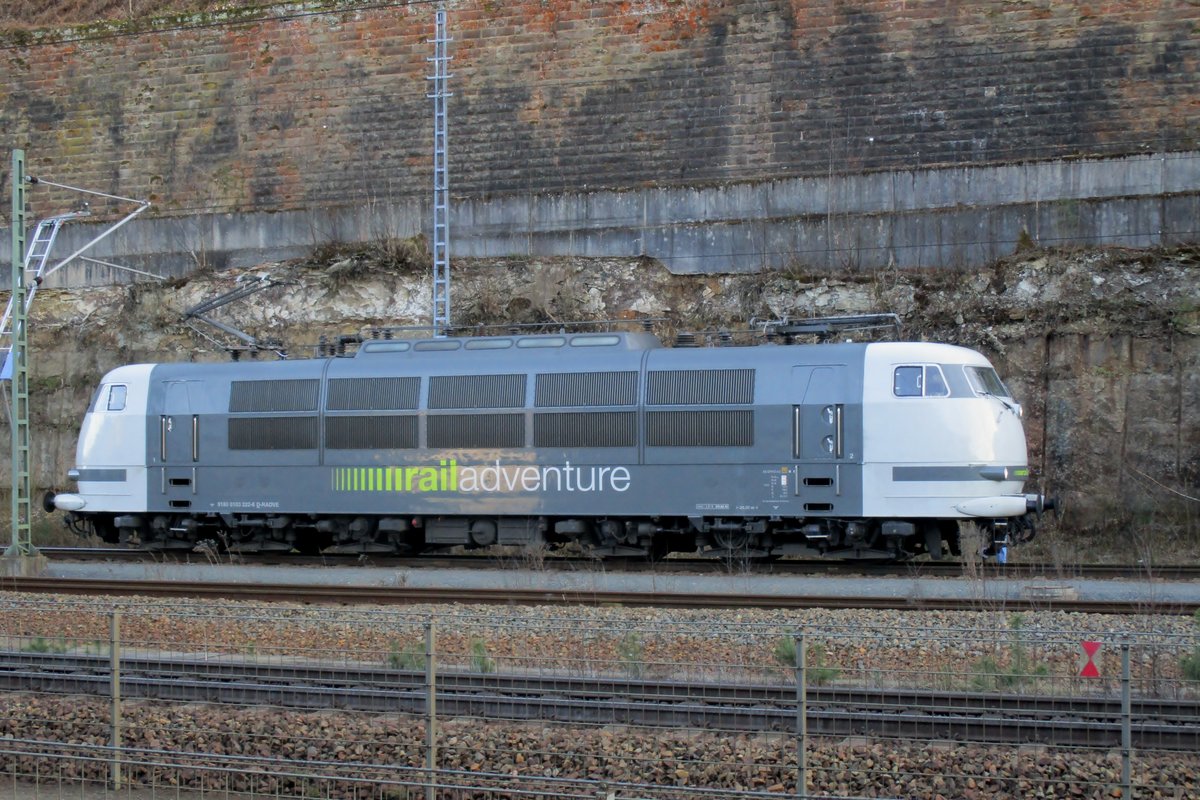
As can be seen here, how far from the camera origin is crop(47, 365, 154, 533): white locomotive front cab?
22.2 meters

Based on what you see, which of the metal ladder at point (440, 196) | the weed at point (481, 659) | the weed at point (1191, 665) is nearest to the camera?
the weed at point (1191, 665)

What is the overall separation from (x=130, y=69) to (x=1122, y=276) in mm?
22999

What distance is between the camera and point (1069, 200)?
2361cm

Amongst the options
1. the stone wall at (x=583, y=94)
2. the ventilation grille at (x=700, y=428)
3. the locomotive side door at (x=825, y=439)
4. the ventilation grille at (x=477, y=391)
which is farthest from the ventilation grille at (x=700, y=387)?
the stone wall at (x=583, y=94)

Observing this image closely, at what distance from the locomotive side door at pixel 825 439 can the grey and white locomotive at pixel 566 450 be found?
0.09 ft

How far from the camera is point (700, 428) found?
19.3 meters

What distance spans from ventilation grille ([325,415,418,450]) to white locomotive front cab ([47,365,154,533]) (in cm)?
355

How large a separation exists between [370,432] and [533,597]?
5763mm

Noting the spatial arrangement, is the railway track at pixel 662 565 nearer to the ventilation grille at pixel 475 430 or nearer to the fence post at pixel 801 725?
the ventilation grille at pixel 475 430

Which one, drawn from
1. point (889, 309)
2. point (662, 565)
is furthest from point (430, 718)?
point (889, 309)

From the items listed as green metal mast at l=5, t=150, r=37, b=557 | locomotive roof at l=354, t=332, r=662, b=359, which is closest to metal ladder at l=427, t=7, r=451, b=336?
locomotive roof at l=354, t=332, r=662, b=359

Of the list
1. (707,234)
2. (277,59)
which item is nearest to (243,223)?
(277,59)

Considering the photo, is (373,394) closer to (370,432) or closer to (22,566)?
(370,432)

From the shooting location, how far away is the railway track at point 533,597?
48.3 ft
